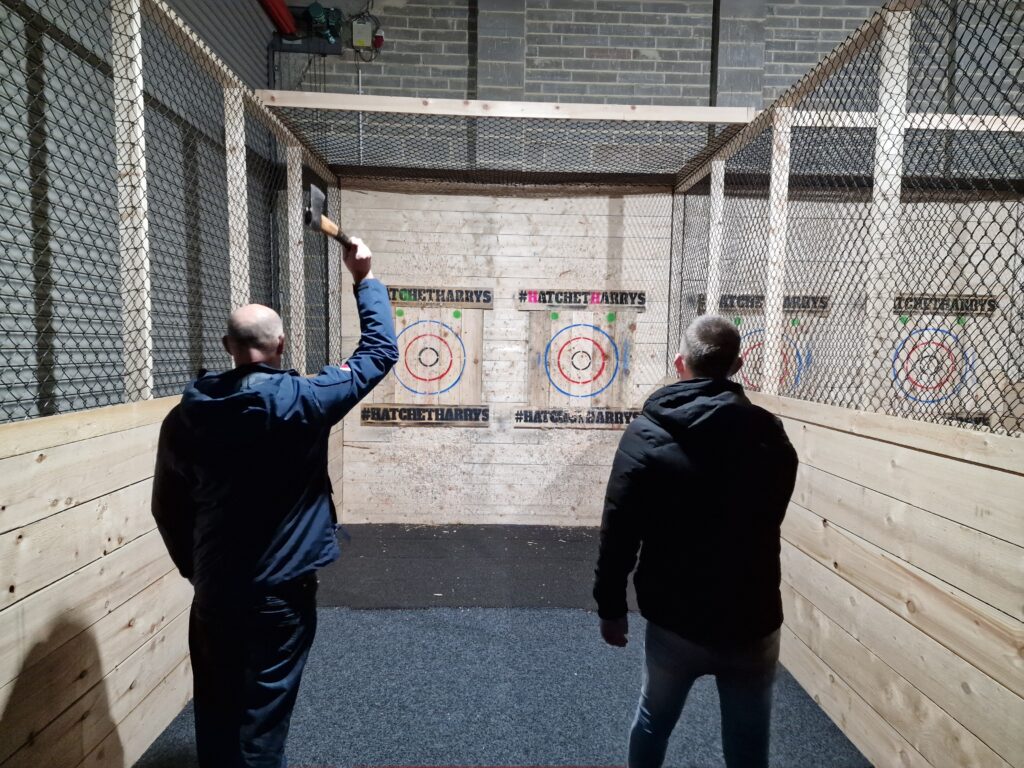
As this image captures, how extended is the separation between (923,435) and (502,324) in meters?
2.98

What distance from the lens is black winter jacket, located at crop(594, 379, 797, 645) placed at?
122 cm

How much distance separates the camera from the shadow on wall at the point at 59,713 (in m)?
1.27

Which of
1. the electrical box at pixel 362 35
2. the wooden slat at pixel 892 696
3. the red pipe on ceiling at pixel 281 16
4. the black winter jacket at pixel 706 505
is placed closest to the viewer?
the black winter jacket at pixel 706 505

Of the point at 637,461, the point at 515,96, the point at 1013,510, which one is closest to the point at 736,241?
the point at 515,96

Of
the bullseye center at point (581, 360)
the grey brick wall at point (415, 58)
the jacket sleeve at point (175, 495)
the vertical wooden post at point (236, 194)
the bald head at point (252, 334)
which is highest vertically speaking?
the grey brick wall at point (415, 58)

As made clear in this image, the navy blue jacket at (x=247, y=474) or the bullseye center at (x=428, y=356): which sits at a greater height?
the bullseye center at (x=428, y=356)

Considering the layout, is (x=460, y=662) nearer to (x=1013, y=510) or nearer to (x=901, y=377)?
(x=1013, y=510)

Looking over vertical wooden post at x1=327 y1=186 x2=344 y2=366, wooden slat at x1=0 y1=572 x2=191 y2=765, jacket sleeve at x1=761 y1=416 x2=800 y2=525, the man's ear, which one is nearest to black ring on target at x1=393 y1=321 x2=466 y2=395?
vertical wooden post at x1=327 y1=186 x2=344 y2=366

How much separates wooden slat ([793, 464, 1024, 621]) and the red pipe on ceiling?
14.1 ft

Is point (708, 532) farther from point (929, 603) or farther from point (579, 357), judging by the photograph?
point (579, 357)

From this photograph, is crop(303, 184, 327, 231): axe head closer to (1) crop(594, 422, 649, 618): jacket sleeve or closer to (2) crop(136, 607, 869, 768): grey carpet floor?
(1) crop(594, 422, 649, 618): jacket sleeve

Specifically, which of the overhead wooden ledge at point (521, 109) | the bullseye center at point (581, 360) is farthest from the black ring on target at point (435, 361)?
the overhead wooden ledge at point (521, 109)

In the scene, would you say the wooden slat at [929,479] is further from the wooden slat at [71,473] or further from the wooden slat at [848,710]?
the wooden slat at [71,473]

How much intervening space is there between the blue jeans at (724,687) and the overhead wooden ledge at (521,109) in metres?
2.56
